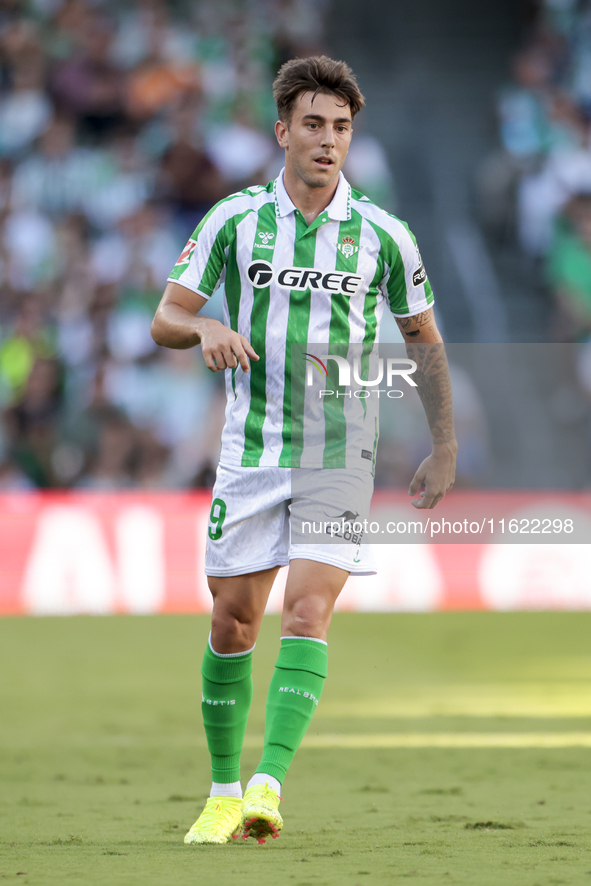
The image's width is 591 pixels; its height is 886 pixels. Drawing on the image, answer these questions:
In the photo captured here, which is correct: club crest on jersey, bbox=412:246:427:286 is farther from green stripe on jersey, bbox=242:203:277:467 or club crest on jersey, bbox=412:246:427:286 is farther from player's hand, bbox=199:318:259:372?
player's hand, bbox=199:318:259:372

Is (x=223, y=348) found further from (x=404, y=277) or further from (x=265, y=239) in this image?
(x=404, y=277)

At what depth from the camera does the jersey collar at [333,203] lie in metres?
3.70

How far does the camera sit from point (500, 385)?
10352 mm

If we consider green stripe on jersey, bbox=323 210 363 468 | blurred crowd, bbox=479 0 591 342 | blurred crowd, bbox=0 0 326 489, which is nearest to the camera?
green stripe on jersey, bbox=323 210 363 468

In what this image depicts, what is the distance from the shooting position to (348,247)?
366cm

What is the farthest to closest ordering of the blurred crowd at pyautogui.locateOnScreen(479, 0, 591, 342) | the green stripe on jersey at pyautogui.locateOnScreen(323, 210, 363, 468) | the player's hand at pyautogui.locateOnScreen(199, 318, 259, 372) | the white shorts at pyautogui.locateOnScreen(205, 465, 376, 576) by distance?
the blurred crowd at pyautogui.locateOnScreen(479, 0, 591, 342), the green stripe on jersey at pyautogui.locateOnScreen(323, 210, 363, 468), the white shorts at pyautogui.locateOnScreen(205, 465, 376, 576), the player's hand at pyautogui.locateOnScreen(199, 318, 259, 372)

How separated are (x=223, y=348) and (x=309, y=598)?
75 centimetres

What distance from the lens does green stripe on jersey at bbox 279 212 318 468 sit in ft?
11.8

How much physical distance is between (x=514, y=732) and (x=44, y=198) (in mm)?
8021

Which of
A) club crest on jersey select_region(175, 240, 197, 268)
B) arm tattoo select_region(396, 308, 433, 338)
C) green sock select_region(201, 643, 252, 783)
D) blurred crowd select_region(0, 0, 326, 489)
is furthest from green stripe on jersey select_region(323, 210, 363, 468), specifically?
blurred crowd select_region(0, 0, 326, 489)

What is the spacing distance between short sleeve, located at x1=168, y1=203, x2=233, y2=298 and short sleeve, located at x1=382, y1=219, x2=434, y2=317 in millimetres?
501

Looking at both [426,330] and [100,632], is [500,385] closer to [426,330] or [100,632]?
[100,632]

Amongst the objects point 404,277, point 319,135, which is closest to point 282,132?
point 319,135

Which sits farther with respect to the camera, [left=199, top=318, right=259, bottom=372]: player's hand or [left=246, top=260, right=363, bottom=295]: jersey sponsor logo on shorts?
[left=246, top=260, right=363, bottom=295]: jersey sponsor logo on shorts
